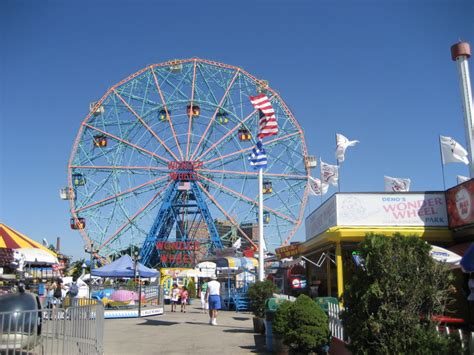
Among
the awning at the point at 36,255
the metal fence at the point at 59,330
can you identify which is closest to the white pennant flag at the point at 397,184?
the awning at the point at 36,255

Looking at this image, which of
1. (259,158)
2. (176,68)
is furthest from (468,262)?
(176,68)

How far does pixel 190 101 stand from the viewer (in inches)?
1487

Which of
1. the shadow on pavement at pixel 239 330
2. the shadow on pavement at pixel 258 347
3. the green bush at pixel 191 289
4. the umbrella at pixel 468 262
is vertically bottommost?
the shadow on pavement at pixel 258 347

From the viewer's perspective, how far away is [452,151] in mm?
14859

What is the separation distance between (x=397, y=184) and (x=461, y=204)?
592cm

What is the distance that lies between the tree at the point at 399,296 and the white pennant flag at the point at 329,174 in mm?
11572

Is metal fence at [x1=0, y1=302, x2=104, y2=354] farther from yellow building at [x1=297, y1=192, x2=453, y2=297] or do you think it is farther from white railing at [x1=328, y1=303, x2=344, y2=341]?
yellow building at [x1=297, y1=192, x2=453, y2=297]

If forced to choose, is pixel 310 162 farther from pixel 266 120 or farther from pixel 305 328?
pixel 305 328

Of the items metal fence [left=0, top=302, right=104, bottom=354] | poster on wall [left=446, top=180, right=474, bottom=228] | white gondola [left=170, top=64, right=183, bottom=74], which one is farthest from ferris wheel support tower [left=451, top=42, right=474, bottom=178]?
white gondola [left=170, top=64, right=183, bottom=74]

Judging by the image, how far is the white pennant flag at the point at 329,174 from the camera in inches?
685

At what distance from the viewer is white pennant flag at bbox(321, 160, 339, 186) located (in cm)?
1739

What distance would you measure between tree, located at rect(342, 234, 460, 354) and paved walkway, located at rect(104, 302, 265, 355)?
468 centimetres

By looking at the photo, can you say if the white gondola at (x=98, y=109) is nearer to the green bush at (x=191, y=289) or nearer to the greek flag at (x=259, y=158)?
the green bush at (x=191, y=289)

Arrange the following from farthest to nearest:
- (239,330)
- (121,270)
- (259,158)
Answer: (121,270)
(259,158)
(239,330)
